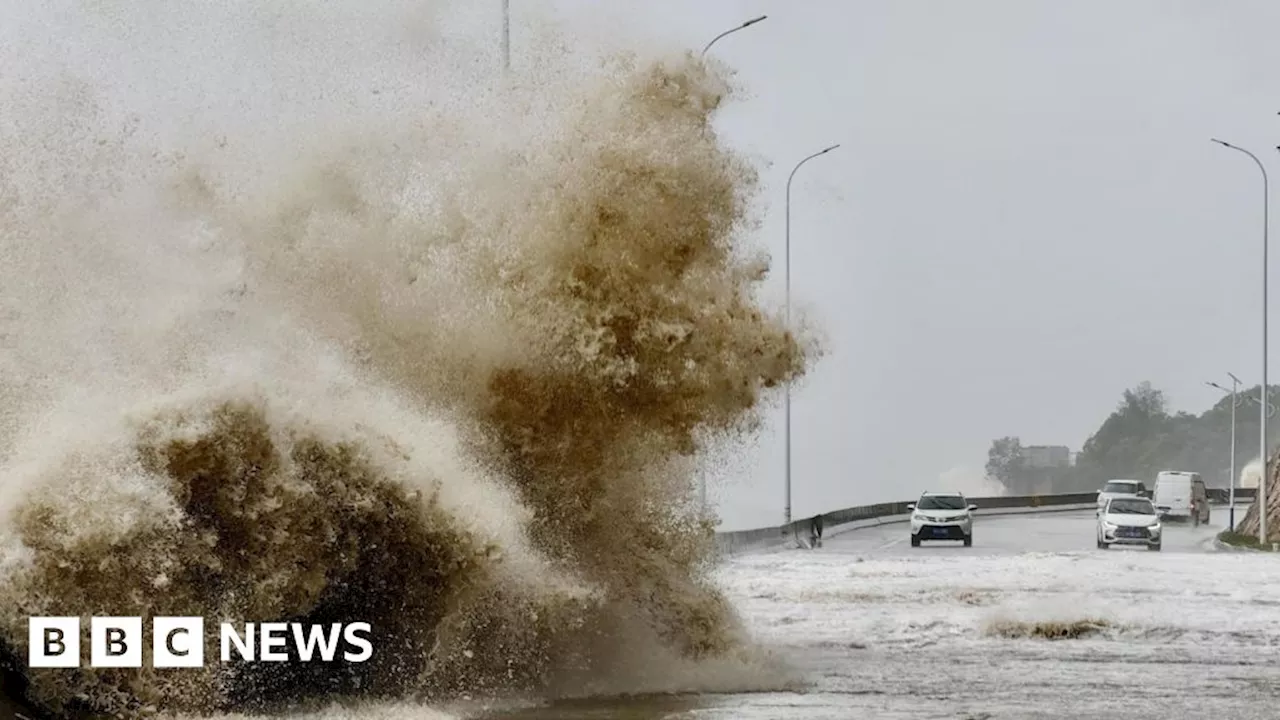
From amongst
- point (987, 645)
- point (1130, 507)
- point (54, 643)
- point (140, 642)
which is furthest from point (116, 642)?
point (1130, 507)

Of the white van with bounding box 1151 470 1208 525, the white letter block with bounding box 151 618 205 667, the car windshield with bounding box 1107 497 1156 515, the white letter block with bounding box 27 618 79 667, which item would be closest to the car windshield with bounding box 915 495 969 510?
the car windshield with bounding box 1107 497 1156 515

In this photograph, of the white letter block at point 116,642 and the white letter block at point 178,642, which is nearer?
the white letter block at point 116,642

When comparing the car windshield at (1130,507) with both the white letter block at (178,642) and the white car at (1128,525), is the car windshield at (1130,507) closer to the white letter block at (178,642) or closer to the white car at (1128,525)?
the white car at (1128,525)

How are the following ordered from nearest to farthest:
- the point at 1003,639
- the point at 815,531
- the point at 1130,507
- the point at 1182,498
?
the point at 1003,639, the point at 1130,507, the point at 815,531, the point at 1182,498

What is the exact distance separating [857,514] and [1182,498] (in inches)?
634

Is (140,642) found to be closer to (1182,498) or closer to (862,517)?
(862,517)

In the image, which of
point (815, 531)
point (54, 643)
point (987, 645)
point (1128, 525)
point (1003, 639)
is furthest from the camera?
point (815, 531)

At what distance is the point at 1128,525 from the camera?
5325cm

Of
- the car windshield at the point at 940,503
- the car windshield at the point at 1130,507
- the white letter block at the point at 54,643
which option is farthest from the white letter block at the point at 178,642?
the car windshield at the point at 940,503

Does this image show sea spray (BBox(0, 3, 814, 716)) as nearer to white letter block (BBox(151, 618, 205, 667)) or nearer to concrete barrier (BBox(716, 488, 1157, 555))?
white letter block (BBox(151, 618, 205, 667))

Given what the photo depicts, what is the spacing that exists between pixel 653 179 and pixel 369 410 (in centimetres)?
314

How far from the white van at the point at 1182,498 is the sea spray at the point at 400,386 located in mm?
62684

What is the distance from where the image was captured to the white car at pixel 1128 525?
2096 inches

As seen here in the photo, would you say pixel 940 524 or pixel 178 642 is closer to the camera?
pixel 178 642
